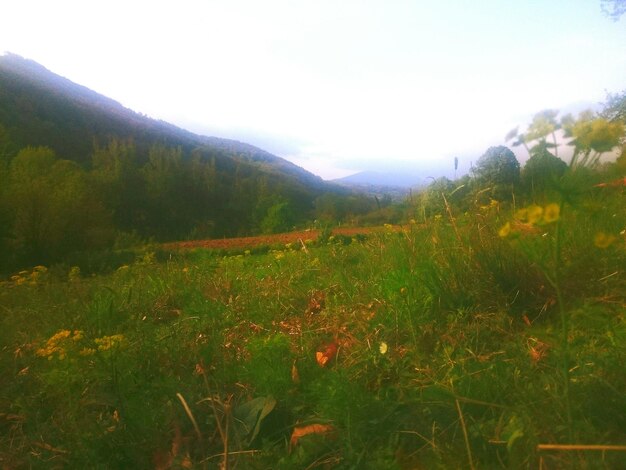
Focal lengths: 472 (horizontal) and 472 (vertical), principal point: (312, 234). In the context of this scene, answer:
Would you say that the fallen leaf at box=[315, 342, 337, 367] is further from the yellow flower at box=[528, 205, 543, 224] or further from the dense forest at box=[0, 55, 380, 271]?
the dense forest at box=[0, 55, 380, 271]

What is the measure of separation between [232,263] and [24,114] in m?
45.2

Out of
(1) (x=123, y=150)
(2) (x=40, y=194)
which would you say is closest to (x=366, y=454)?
(2) (x=40, y=194)

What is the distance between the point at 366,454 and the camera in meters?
1.60

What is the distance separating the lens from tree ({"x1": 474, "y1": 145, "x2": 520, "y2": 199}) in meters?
3.33

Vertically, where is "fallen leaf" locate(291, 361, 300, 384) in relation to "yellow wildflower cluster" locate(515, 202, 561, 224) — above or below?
below

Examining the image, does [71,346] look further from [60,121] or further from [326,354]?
[60,121]

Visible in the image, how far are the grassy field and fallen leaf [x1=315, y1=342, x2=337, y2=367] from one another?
1cm

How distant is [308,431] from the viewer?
1819mm

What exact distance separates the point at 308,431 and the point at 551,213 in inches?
46.2

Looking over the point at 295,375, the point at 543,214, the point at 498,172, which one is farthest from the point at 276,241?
the point at 543,214

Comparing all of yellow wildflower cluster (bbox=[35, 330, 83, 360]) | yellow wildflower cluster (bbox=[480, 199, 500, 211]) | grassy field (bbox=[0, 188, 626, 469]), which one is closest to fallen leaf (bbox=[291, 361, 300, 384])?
grassy field (bbox=[0, 188, 626, 469])

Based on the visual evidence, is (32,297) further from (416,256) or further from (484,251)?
(484,251)

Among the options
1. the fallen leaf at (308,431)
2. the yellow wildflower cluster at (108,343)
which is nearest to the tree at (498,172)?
the fallen leaf at (308,431)

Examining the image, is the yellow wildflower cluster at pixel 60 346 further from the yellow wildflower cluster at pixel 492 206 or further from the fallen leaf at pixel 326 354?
the yellow wildflower cluster at pixel 492 206
